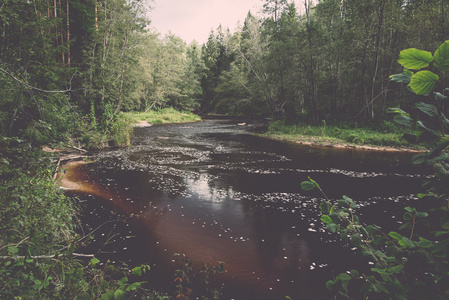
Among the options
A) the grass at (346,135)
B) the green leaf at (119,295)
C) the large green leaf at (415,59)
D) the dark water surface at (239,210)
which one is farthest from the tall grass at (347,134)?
the green leaf at (119,295)

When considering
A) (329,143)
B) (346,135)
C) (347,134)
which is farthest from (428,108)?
(347,134)

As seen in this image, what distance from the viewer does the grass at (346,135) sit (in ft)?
56.1

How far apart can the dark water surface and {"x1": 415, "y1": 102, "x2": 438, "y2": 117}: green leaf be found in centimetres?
372

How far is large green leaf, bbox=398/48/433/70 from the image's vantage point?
88 cm

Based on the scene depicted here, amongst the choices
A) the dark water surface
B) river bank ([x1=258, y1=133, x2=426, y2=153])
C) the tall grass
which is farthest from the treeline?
the dark water surface

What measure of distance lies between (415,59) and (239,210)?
6586 millimetres

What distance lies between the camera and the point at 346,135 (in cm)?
1894

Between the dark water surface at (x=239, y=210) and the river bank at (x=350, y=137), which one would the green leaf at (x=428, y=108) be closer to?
the dark water surface at (x=239, y=210)

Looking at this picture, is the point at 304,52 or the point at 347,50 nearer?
the point at 347,50

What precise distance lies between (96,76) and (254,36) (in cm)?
2100

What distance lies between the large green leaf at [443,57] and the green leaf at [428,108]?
0.20 m

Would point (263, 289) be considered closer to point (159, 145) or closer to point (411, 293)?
point (411, 293)

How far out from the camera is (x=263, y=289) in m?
3.96

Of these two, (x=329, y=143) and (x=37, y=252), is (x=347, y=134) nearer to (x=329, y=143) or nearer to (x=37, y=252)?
(x=329, y=143)
